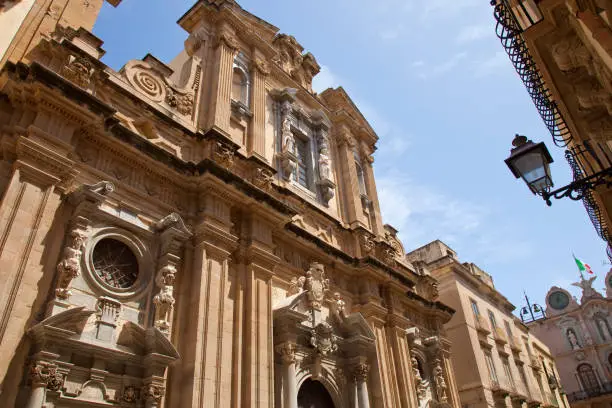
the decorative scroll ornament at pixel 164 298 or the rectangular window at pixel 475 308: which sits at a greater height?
the rectangular window at pixel 475 308

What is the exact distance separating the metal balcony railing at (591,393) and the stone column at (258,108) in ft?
116

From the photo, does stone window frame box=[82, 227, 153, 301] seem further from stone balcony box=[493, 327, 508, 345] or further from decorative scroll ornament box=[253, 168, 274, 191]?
stone balcony box=[493, 327, 508, 345]

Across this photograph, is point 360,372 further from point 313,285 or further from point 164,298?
point 164,298

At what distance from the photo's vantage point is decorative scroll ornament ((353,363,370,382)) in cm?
1229

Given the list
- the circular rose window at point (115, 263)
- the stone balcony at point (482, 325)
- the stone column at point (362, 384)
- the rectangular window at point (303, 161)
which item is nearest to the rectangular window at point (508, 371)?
the stone balcony at point (482, 325)

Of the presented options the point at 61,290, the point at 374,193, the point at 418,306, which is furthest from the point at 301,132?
the point at 61,290

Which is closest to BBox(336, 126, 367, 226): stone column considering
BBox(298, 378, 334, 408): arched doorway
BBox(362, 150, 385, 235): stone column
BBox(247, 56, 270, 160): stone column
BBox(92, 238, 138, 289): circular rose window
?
Answer: BBox(362, 150, 385, 235): stone column

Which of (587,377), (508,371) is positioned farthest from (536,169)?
(587,377)

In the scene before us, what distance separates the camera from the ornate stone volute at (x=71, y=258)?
752cm

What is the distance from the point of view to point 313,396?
11.5m

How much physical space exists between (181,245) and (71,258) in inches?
91.6

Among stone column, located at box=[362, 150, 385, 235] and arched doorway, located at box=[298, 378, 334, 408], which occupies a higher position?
stone column, located at box=[362, 150, 385, 235]

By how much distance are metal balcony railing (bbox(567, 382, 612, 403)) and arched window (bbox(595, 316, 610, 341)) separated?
4.08 m

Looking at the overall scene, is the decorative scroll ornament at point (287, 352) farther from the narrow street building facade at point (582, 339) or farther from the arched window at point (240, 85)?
the narrow street building facade at point (582, 339)
